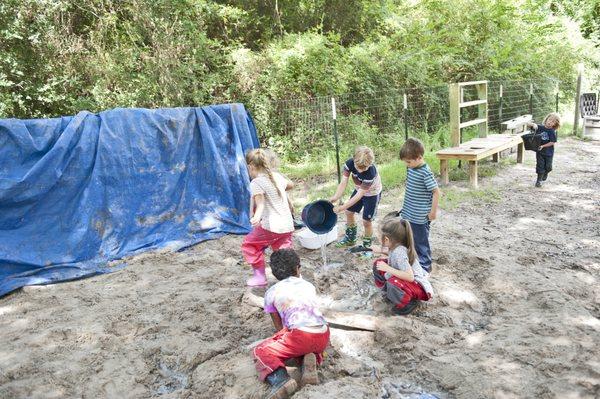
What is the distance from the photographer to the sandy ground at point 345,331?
3002mm

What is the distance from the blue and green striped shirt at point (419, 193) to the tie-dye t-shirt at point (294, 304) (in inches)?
64.0

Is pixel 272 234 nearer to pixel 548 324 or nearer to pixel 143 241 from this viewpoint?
pixel 143 241

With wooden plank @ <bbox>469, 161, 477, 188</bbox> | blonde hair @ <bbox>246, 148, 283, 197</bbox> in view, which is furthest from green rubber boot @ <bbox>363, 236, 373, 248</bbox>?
wooden plank @ <bbox>469, 161, 477, 188</bbox>

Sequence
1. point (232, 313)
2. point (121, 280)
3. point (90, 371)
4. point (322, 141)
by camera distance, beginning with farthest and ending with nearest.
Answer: point (322, 141) → point (121, 280) → point (232, 313) → point (90, 371)

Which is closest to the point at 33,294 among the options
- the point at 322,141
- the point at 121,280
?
the point at 121,280

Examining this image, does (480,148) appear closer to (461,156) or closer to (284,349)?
(461,156)

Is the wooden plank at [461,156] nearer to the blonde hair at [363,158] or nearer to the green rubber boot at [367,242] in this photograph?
the green rubber boot at [367,242]

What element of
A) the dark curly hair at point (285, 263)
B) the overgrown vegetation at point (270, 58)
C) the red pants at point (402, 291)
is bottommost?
the red pants at point (402, 291)

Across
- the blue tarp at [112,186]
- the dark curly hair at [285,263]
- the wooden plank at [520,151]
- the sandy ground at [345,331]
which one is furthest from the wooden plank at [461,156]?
the dark curly hair at [285,263]

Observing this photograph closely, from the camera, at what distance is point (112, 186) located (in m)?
5.45

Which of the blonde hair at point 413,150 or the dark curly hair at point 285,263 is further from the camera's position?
the blonde hair at point 413,150

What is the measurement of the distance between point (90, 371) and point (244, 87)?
26.5 feet

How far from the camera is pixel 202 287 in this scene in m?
4.64

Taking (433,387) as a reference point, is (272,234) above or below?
above
